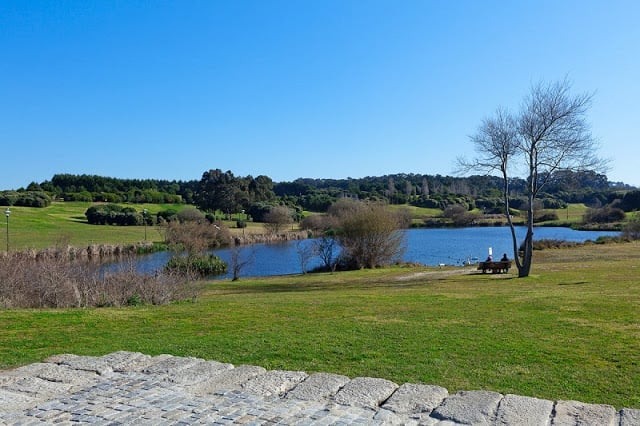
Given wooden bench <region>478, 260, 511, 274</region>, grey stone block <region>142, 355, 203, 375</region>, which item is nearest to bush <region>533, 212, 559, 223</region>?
wooden bench <region>478, 260, 511, 274</region>

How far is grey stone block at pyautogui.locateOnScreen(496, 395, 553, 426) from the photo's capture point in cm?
430

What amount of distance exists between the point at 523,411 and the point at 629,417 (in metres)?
0.84

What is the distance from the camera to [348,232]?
34.7 meters

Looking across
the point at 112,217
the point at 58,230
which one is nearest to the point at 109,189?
the point at 112,217

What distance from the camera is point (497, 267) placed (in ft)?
83.9

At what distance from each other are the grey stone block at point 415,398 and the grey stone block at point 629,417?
1437mm

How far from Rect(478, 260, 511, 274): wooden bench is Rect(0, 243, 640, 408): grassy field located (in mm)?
11062

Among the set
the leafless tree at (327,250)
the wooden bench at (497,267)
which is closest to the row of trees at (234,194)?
the leafless tree at (327,250)

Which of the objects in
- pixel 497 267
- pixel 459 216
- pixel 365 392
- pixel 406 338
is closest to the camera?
pixel 365 392

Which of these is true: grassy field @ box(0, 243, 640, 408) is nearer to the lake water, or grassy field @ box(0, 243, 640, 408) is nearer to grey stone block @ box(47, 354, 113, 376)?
grey stone block @ box(47, 354, 113, 376)

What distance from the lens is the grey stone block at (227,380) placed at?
5270mm

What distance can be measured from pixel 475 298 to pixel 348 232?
2051cm

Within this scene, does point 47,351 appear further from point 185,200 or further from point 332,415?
point 185,200

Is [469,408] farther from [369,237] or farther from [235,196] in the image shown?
[235,196]
